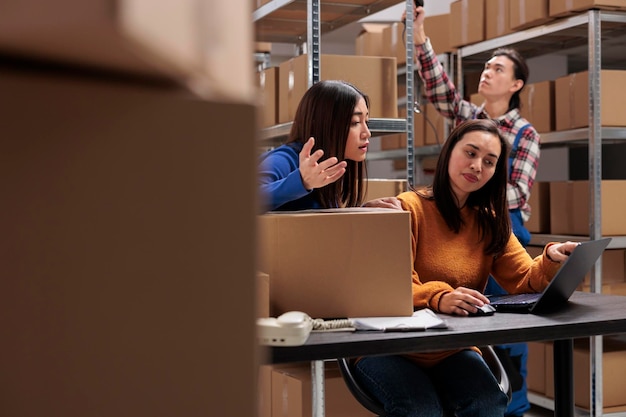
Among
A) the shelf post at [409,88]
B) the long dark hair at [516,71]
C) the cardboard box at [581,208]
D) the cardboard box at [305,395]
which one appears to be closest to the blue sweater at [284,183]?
the cardboard box at [305,395]

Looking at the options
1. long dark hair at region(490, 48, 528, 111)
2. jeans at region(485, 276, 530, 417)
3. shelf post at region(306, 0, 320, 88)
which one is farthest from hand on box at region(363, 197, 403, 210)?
long dark hair at region(490, 48, 528, 111)

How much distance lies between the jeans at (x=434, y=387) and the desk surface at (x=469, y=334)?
10.5 inches

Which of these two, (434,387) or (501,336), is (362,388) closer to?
(434,387)

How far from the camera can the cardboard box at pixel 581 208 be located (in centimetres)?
359

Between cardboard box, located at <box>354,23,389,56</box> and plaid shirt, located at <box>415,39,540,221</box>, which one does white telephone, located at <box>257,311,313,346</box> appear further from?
cardboard box, located at <box>354,23,389,56</box>

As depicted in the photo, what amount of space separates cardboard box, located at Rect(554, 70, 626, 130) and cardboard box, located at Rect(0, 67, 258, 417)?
3.49 metres

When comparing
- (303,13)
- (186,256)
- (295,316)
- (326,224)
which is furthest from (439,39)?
(186,256)

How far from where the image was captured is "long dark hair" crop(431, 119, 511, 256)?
7.29 feet

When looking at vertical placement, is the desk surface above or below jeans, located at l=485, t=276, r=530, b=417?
above

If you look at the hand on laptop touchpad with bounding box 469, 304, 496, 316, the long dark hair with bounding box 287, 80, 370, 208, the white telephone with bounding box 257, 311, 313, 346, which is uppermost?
the long dark hair with bounding box 287, 80, 370, 208

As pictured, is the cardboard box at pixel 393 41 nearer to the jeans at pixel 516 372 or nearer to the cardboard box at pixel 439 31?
the cardboard box at pixel 439 31

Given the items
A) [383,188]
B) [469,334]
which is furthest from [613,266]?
[469,334]

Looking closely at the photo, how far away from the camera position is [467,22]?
14.3 feet

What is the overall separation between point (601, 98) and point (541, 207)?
1.98ft
